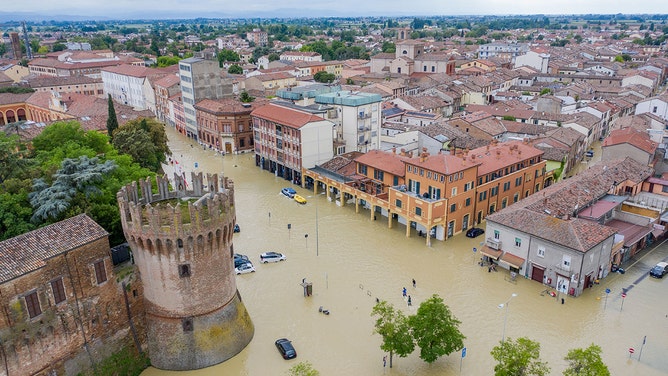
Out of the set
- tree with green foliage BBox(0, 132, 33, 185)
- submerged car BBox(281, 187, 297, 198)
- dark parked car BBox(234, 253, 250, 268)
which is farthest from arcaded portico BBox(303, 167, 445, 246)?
tree with green foliage BBox(0, 132, 33, 185)

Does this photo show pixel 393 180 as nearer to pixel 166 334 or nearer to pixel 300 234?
pixel 300 234

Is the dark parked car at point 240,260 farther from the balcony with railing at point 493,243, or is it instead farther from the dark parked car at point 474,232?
the dark parked car at point 474,232

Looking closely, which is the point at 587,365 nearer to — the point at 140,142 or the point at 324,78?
the point at 140,142

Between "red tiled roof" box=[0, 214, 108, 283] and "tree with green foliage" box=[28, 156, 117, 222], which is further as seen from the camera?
"tree with green foliage" box=[28, 156, 117, 222]

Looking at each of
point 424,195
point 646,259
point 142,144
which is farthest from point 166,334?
point 646,259

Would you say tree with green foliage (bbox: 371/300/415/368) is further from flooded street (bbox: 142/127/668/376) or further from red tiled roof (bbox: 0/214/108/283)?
red tiled roof (bbox: 0/214/108/283)
